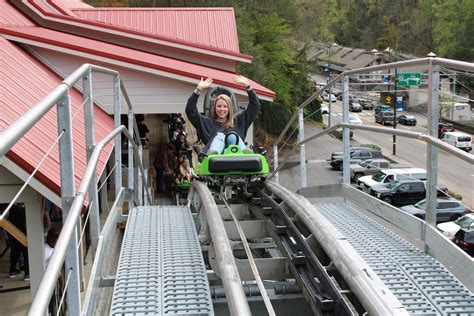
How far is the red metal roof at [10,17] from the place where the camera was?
1354 centimetres

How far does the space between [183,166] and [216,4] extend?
25492mm

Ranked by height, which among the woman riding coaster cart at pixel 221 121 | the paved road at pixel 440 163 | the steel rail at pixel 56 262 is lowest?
the paved road at pixel 440 163

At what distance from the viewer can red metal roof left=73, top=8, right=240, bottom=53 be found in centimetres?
1816

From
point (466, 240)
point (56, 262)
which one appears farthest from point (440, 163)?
point (56, 262)

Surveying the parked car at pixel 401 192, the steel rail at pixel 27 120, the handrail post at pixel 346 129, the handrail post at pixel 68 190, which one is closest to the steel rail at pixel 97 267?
the handrail post at pixel 68 190

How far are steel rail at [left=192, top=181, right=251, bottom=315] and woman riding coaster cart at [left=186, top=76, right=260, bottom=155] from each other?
2.03 m

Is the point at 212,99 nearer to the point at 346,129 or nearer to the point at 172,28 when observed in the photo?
the point at 346,129

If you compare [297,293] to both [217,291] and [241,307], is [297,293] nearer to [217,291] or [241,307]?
[217,291]

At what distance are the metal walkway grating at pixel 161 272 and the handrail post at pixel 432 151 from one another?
169 centimetres

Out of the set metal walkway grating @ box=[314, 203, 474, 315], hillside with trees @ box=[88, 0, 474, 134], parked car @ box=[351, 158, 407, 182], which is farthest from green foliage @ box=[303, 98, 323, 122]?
metal walkway grating @ box=[314, 203, 474, 315]

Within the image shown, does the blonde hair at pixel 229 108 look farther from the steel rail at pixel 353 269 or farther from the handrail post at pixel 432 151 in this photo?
the handrail post at pixel 432 151

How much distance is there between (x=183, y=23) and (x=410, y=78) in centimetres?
1449

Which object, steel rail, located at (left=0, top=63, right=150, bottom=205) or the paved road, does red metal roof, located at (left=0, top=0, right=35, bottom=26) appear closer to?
the paved road

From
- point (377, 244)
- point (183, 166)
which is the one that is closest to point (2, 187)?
point (377, 244)
